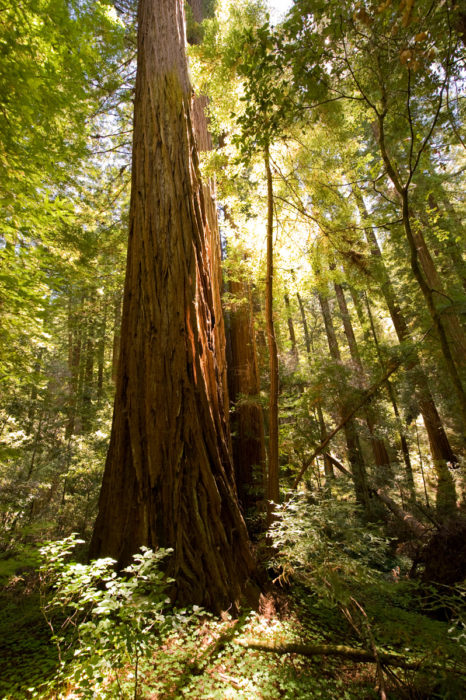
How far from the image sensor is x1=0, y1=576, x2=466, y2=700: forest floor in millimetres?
1739

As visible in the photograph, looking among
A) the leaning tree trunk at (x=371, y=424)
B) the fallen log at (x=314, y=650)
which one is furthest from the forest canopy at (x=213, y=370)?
the leaning tree trunk at (x=371, y=424)

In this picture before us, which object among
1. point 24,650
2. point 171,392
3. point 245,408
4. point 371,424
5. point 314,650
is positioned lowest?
point 314,650

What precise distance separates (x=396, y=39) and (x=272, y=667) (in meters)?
4.91

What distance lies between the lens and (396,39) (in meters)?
2.70

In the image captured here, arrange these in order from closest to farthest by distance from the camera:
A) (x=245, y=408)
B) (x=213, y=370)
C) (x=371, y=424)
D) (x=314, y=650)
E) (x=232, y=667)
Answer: (x=232, y=667)
(x=314, y=650)
(x=213, y=370)
(x=245, y=408)
(x=371, y=424)

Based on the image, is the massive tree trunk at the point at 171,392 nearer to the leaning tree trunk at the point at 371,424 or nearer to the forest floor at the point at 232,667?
the forest floor at the point at 232,667

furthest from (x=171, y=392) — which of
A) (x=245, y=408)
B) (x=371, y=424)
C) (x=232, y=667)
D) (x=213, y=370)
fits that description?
(x=371, y=424)

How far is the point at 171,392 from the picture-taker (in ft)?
10.4

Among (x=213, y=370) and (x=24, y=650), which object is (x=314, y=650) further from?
(x=213, y=370)

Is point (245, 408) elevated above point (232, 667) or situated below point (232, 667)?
above

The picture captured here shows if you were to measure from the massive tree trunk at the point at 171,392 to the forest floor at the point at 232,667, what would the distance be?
0.36 meters

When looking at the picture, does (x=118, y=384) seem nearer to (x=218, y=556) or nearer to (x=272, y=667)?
(x=218, y=556)

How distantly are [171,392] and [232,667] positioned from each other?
2.07 m

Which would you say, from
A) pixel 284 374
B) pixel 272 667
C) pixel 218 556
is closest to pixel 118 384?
pixel 218 556
